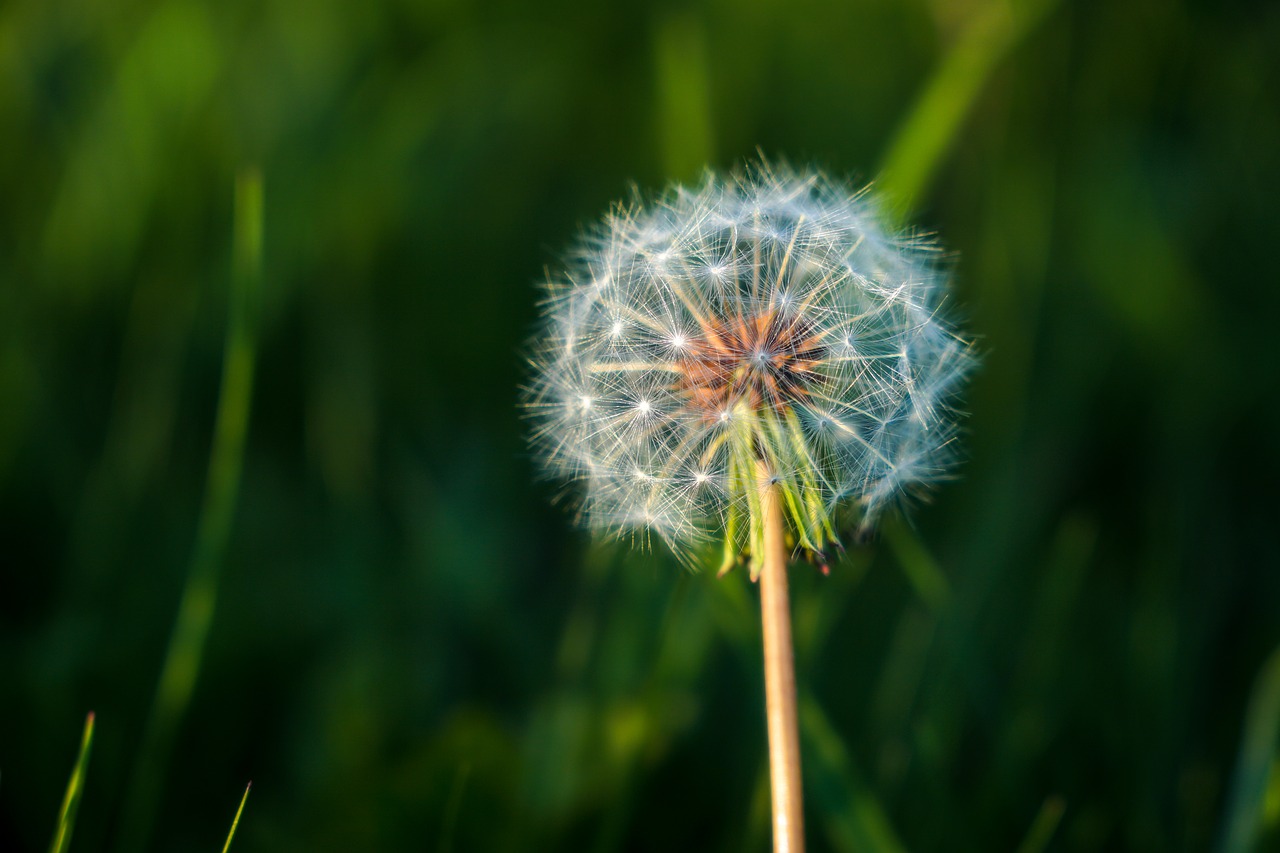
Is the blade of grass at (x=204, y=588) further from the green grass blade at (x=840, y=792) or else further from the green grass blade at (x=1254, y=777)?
the green grass blade at (x=1254, y=777)

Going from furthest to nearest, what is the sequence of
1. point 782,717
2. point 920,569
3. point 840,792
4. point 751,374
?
point 920,569 → point 840,792 → point 751,374 → point 782,717

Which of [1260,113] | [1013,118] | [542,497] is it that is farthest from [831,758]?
[1260,113]

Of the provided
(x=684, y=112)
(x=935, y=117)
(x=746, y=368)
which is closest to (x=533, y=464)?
(x=684, y=112)

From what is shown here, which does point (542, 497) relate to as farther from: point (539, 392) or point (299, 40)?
point (299, 40)

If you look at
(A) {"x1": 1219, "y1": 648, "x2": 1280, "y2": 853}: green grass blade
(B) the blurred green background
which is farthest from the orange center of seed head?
(A) {"x1": 1219, "y1": 648, "x2": 1280, "y2": 853}: green grass blade

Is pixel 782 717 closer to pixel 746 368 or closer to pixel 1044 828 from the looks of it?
pixel 746 368

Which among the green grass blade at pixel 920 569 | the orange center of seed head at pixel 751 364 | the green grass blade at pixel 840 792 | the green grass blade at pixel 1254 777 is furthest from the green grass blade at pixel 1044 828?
the orange center of seed head at pixel 751 364

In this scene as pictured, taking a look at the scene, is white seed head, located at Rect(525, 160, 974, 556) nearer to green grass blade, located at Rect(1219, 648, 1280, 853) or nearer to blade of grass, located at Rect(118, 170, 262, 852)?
blade of grass, located at Rect(118, 170, 262, 852)
